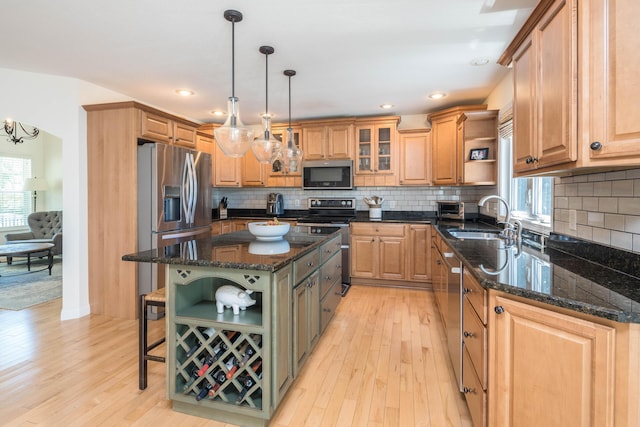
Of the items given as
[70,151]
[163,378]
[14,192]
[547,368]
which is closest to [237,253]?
[163,378]

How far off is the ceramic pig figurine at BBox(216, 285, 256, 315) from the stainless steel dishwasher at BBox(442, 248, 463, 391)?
1222mm

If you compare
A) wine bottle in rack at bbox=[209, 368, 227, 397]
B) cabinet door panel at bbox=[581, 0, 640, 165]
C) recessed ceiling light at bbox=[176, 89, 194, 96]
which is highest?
recessed ceiling light at bbox=[176, 89, 194, 96]

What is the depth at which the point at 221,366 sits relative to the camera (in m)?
1.71

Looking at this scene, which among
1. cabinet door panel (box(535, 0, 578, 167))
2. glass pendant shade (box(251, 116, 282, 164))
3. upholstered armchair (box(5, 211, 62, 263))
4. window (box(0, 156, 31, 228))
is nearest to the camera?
cabinet door panel (box(535, 0, 578, 167))

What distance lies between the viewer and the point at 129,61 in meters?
2.80

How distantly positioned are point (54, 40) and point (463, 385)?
3.73 meters

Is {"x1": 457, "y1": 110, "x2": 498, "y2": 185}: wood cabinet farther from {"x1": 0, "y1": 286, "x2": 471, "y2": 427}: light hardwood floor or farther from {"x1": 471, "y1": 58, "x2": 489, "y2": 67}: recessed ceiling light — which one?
{"x1": 0, "y1": 286, "x2": 471, "y2": 427}: light hardwood floor

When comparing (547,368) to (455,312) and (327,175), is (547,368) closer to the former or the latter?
(455,312)

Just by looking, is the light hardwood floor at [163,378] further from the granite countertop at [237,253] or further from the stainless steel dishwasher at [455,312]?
the granite countertop at [237,253]

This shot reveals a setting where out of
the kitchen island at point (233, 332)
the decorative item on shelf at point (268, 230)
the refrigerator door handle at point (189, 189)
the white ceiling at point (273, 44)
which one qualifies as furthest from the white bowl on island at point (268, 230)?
the refrigerator door handle at point (189, 189)

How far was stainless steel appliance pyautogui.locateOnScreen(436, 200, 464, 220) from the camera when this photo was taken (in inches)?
163

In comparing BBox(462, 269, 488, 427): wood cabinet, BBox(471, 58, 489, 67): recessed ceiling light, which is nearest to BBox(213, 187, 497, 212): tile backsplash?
BBox(471, 58, 489, 67): recessed ceiling light

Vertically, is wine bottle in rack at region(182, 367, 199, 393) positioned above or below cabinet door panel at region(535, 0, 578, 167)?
below

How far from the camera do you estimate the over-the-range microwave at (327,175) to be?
4.56 meters
